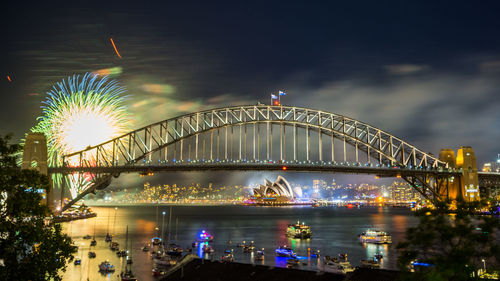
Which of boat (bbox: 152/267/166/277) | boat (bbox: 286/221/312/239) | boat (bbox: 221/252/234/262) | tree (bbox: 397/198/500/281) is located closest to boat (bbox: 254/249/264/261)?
boat (bbox: 221/252/234/262)

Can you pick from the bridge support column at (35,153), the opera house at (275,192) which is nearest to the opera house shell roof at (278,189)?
the opera house at (275,192)

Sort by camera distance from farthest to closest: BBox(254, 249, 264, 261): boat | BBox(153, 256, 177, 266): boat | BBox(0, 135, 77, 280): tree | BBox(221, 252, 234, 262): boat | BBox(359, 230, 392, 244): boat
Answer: BBox(359, 230, 392, 244): boat < BBox(254, 249, 264, 261): boat < BBox(221, 252, 234, 262): boat < BBox(153, 256, 177, 266): boat < BBox(0, 135, 77, 280): tree

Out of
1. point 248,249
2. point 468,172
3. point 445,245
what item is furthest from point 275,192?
point 445,245

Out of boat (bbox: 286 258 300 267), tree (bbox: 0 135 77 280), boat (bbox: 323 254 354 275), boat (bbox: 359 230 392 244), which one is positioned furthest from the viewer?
boat (bbox: 359 230 392 244)

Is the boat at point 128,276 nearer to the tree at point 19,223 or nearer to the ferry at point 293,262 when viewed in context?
the ferry at point 293,262

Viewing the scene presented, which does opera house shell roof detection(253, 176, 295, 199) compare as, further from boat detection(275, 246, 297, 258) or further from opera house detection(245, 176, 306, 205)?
boat detection(275, 246, 297, 258)

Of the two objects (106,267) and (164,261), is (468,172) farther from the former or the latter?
(106,267)
